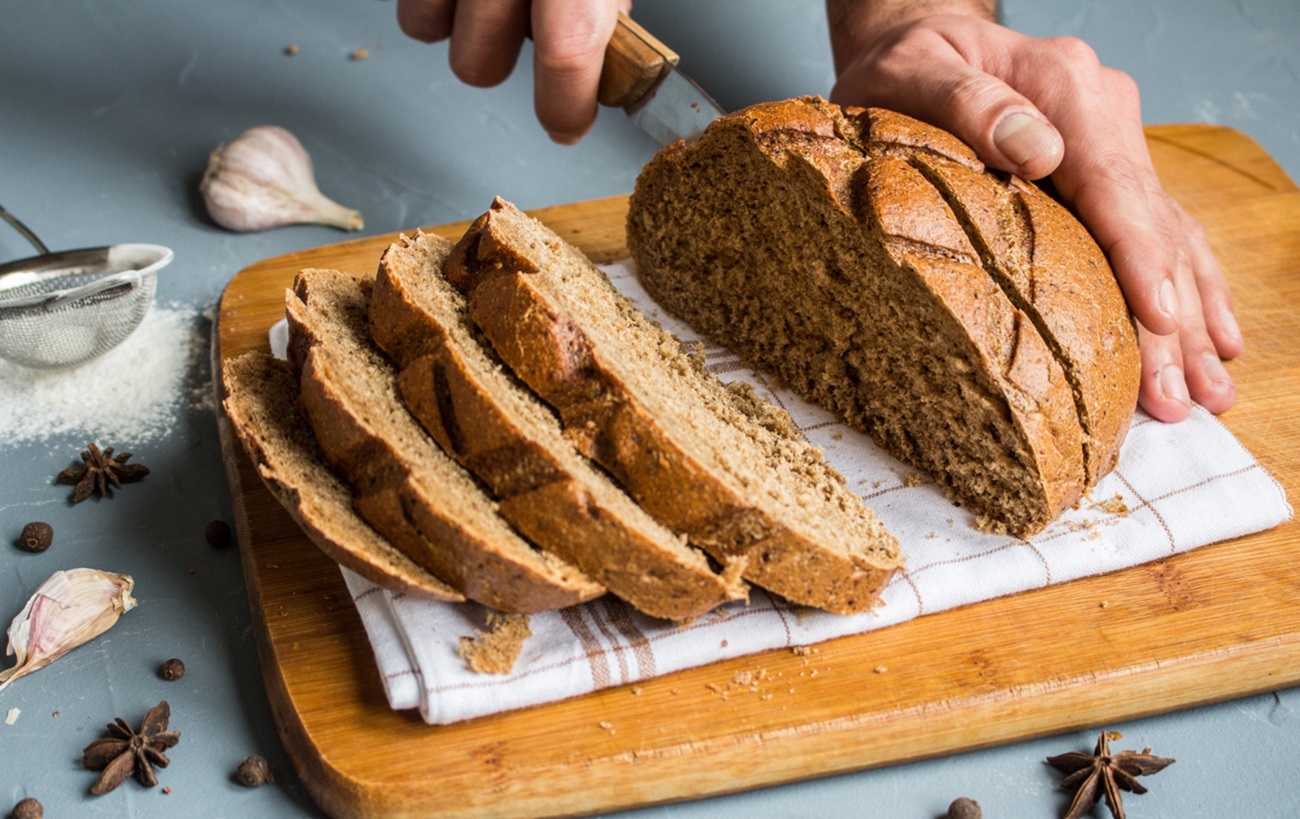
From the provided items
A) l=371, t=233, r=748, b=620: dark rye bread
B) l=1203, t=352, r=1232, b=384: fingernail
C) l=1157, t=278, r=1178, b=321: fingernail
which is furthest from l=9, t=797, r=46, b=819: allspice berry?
l=1203, t=352, r=1232, b=384: fingernail

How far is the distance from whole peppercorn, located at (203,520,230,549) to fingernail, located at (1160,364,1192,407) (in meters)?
2.78

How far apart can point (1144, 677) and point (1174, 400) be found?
0.99 metres

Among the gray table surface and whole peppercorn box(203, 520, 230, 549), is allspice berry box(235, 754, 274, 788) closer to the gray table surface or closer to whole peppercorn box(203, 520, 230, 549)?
the gray table surface

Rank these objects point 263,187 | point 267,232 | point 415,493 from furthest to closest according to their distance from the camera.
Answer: point 267,232 → point 263,187 → point 415,493

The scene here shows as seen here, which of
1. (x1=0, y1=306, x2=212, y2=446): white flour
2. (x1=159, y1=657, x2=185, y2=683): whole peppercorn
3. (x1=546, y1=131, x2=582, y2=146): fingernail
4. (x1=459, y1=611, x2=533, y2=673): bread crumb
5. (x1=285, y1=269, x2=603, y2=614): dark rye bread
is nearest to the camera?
(x1=285, y1=269, x2=603, y2=614): dark rye bread

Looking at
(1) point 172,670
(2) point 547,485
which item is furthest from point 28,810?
(2) point 547,485

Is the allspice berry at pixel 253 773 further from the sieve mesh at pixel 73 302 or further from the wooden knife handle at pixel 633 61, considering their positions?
the wooden knife handle at pixel 633 61

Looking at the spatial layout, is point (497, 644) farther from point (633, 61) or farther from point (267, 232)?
point (267, 232)

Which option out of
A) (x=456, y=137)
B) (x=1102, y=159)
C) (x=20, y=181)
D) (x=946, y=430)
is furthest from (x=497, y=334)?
(x=20, y=181)

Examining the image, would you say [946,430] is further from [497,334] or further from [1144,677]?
[497,334]

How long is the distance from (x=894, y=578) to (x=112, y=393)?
8.52 ft

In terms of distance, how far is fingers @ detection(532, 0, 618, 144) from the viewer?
3656 mm

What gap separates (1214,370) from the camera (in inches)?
143

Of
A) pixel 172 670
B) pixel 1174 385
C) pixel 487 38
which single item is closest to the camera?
pixel 172 670
